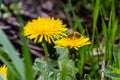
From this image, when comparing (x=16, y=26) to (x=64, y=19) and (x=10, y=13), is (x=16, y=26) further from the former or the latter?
(x=64, y=19)

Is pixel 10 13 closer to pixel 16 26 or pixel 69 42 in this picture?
pixel 16 26

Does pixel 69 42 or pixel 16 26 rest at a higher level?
pixel 69 42

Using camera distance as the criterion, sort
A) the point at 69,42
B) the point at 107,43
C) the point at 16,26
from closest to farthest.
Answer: the point at 69,42, the point at 107,43, the point at 16,26

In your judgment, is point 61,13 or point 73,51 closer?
point 73,51

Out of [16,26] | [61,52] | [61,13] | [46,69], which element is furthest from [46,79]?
[61,13]

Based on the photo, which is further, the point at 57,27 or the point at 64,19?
the point at 64,19

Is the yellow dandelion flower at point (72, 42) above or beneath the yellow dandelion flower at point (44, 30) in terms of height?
beneath

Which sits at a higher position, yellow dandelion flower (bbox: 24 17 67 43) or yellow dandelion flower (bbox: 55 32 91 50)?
yellow dandelion flower (bbox: 24 17 67 43)

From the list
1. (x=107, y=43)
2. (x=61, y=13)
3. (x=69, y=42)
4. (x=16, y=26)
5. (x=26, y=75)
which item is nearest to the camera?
(x=26, y=75)

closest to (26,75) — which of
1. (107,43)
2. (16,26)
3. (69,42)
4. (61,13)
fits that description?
(69,42)
